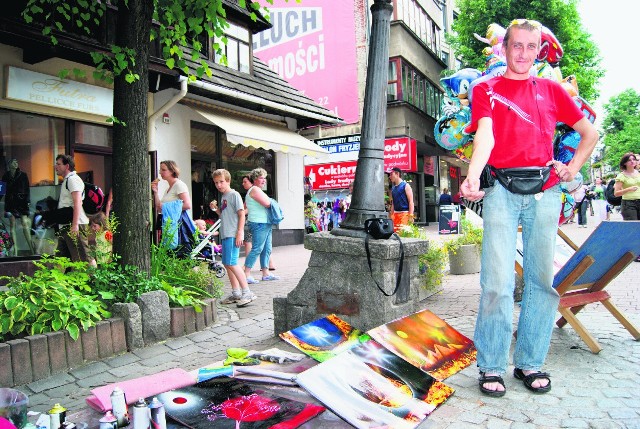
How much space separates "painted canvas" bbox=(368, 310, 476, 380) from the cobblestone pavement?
0.12m

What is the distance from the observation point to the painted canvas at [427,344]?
3.26 m

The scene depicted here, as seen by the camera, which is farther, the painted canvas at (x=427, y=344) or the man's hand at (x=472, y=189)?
the painted canvas at (x=427, y=344)

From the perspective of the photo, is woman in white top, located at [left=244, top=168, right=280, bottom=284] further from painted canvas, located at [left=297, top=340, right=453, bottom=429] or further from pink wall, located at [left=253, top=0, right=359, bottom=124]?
pink wall, located at [left=253, top=0, right=359, bottom=124]

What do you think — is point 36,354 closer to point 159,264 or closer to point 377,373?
point 159,264

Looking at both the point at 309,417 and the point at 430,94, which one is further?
the point at 430,94

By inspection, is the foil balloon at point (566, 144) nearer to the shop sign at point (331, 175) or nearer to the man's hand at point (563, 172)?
the man's hand at point (563, 172)

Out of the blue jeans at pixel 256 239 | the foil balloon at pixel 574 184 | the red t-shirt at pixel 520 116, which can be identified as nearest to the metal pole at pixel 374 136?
the red t-shirt at pixel 520 116

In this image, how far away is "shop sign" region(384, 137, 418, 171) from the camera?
71.2 ft

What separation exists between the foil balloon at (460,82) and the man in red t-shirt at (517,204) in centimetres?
156

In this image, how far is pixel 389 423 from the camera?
240 centimetres

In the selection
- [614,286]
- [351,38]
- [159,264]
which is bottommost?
[614,286]

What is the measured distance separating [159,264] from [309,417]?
309cm

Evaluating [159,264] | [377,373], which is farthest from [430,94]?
[377,373]

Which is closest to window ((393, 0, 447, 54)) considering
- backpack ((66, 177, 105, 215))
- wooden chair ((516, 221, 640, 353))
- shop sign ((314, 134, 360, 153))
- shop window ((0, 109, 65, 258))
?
shop sign ((314, 134, 360, 153))
